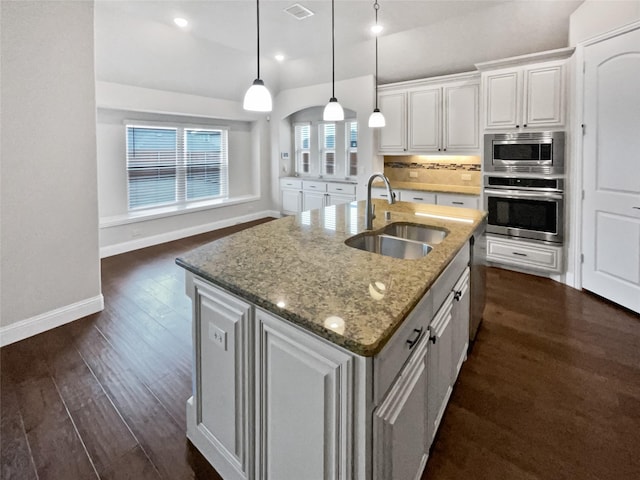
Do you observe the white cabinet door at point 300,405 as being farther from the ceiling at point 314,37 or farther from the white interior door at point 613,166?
the ceiling at point 314,37

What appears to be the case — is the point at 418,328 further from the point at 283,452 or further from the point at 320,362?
the point at 283,452

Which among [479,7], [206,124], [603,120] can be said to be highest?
[479,7]

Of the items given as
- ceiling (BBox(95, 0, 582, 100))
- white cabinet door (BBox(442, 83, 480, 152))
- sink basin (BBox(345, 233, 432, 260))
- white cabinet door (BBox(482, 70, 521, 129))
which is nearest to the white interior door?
white cabinet door (BBox(482, 70, 521, 129))

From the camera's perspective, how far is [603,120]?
3393 millimetres

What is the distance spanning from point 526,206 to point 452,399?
2944mm

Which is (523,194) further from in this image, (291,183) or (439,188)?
(291,183)

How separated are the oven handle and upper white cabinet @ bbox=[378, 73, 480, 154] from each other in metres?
0.84

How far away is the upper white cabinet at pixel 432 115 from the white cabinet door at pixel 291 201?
226 cm

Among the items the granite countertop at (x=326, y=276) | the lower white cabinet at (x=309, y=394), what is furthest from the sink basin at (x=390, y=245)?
Result: the lower white cabinet at (x=309, y=394)

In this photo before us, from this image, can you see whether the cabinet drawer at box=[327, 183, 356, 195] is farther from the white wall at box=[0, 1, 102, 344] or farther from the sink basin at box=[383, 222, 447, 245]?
the white wall at box=[0, 1, 102, 344]

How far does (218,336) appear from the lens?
1517mm

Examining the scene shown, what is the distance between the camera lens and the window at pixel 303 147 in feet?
25.3

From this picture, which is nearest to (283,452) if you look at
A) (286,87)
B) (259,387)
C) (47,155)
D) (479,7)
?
(259,387)

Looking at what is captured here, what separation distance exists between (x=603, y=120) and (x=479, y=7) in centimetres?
184
